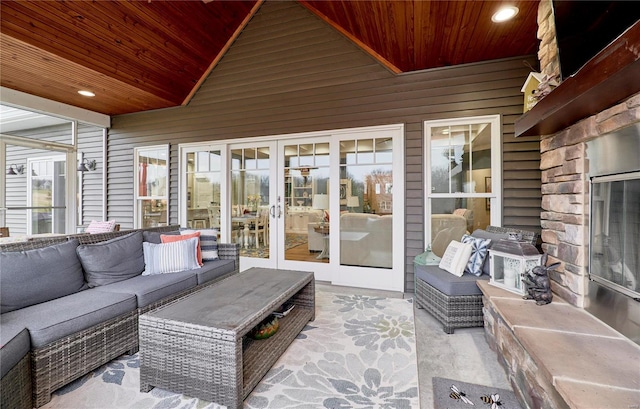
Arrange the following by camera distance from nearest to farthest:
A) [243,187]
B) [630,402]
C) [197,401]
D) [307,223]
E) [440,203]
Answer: [630,402] < [197,401] < [440,203] < [307,223] < [243,187]

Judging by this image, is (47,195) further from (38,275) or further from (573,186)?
(573,186)

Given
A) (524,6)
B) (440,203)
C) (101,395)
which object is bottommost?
(101,395)

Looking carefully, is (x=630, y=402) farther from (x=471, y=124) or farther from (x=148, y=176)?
(x=148, y=176)

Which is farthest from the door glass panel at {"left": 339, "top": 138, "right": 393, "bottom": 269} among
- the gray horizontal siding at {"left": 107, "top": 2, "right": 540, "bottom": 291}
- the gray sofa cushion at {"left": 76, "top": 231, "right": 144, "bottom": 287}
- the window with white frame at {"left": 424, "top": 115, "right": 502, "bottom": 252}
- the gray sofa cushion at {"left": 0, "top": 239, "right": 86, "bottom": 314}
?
the gray sofa cushion at {"left": 0, "top": 239, "right": 86, "bottom": 314}

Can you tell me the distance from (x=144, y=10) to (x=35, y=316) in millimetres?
3440

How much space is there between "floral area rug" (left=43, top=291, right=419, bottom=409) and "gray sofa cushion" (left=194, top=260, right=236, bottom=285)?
899 millimetres

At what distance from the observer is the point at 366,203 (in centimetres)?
402

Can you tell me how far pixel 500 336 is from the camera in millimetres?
2088

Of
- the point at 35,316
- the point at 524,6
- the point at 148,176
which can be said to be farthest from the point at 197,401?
the point at 148,176

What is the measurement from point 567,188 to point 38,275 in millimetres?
3907

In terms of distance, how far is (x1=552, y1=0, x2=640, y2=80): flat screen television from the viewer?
153cm

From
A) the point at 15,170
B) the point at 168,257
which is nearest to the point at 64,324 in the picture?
the point at 168,257

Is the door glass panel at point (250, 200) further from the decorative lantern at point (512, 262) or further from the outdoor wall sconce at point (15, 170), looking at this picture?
the outdoor wall sconce at point (15, 170)

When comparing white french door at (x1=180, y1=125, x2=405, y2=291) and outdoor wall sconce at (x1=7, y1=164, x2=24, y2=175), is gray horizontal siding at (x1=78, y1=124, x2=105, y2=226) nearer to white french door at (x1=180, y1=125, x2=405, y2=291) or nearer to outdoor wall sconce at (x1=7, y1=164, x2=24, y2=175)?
outdoor wall sconce at (x1=7, y1=164, x2=24, y2=175)
